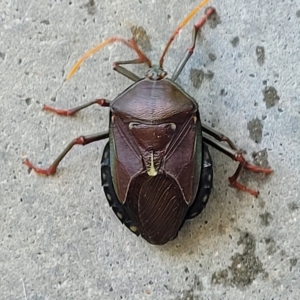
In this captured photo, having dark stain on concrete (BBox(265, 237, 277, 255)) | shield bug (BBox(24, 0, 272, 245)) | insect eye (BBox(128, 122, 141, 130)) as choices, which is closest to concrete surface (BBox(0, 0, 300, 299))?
dark stain on concrete (BBox(265, 237, 277, 255))

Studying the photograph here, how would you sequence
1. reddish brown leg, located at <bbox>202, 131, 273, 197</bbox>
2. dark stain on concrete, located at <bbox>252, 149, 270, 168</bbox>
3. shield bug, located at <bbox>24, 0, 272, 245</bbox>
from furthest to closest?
1. dark stain on concrete, located at <bbox>252, 149, 270, 168</bbox>
2. reddish brown leg, located at <bbox>202, 131, 273, 197</bbox>
3. shield bug, located at <bbox>24, 0, 272, 245</bbox>

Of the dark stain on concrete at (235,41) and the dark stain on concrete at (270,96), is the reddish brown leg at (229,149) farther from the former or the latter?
→ the dark stain on concrete at (235,41)

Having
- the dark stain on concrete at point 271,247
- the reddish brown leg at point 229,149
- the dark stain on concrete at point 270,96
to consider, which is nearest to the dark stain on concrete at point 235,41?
the dark stain on concrete at point 270,96

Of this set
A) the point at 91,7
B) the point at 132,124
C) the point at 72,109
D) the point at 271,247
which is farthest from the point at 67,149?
the point at 271,247

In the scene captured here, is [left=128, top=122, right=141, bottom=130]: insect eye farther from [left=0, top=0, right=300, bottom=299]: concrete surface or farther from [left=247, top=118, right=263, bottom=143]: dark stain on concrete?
[left=247, top=118, right=263, bottom=143]: dark stain on concrete

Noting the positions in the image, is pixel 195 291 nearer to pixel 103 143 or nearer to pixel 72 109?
pixel 103 143

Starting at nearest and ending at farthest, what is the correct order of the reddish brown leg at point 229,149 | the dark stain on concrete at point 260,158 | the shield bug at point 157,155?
the shield bug at point 157,155
the reddish brown leg at point 229,149
the dark stain on concrete at point 260,158
